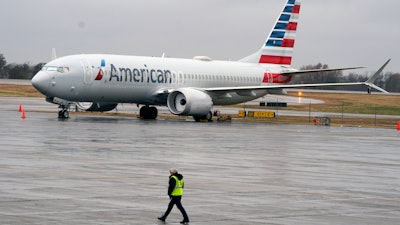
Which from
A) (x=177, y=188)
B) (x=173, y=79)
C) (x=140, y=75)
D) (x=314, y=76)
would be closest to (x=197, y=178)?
(x=177, y=188)

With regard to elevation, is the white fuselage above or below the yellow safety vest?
above

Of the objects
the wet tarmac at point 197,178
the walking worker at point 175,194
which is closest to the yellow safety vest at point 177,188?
the walking worker at point 175,194

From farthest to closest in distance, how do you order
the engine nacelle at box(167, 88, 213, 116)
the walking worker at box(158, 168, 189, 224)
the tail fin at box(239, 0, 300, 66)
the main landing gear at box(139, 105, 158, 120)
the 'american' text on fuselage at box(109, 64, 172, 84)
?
the tail fin at box(239, 0, 300, 66) → the main landing gear at box(139, 105, 158, 120) → the engine nacelle at box(167, 88, 213, 116) → the 'american' text on fuselage at box(109, 64, 172, 84) → the walking worker at box(158, 168, 189, 224)

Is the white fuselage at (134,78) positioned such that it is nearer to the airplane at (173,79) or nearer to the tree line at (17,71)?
the airplane at (173,79)

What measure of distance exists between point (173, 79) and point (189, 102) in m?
4.12

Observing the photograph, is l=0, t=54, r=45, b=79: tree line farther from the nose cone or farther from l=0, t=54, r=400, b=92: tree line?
the nose cone

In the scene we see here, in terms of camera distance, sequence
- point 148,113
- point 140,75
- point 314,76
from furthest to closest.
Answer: point 314,76 → point 148,113 → point 140,75

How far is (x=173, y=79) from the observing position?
6200cm

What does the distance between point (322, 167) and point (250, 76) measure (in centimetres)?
3969

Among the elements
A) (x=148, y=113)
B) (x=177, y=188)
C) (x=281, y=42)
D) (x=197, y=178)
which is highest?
(x=281, y=42)

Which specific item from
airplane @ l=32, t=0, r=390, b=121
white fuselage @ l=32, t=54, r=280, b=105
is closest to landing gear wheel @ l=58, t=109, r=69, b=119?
airplane @ l=32, t=0, r=390, b=121

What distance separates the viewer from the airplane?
55.7m

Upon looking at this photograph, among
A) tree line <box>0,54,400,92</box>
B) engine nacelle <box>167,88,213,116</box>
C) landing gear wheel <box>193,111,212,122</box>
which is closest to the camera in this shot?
engine nacelle <box>167,88,213,116</box>

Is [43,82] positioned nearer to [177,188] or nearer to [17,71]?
[177,188]
